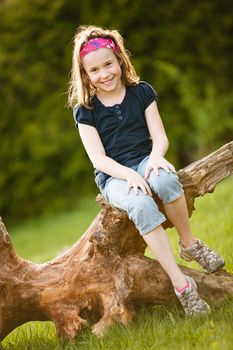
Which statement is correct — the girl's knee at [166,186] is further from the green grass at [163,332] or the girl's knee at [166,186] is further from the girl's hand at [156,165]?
the green grass at [163,332]

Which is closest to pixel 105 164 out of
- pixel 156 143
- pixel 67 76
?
pixel 156 143

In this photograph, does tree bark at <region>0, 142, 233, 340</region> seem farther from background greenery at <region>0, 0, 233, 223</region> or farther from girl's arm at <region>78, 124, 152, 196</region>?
background greenery at <region>0, 0, 233, 223</region>

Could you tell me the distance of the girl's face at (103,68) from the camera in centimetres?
372

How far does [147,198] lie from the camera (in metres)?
3.40

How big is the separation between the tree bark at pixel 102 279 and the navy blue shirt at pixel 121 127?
10.8 inches

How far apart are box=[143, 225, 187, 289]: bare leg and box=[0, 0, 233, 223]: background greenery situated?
688cm

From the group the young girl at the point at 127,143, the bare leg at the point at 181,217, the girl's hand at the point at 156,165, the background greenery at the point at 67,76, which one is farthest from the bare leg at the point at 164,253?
the background greenery at the point at 67,76

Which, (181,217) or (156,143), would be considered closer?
(181,217)

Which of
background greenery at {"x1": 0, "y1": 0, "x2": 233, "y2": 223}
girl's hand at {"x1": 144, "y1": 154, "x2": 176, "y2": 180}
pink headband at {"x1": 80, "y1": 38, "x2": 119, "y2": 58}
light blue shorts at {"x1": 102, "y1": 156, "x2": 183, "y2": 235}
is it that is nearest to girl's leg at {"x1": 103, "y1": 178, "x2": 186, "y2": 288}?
light blue shorts at {"x1": 102, "y1": 156, "x2": 183, "y2": 235}

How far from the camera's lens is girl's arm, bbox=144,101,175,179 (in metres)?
3.50

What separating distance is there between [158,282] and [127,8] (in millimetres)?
7417

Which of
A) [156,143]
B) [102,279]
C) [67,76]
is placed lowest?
[102,279]

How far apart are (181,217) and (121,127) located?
0.62 metres

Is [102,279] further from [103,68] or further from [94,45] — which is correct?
[94,45]
